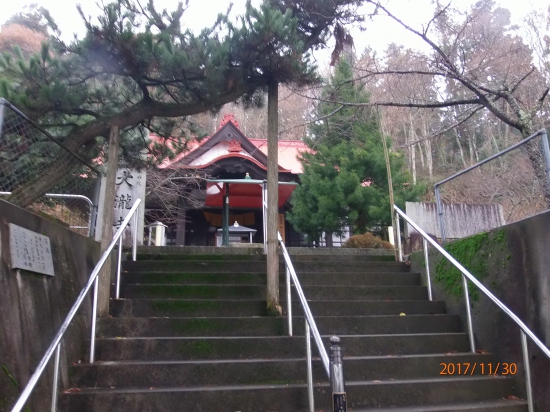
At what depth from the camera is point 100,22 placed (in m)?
4.07

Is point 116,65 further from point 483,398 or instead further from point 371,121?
point 371,121

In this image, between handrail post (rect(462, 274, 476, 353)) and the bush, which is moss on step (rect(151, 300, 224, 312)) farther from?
the bush

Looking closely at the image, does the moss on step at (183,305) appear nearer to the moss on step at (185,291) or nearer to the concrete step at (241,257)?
the moss on step at (185,291)

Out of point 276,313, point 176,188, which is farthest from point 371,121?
point 276,313

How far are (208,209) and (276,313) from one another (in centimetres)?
958

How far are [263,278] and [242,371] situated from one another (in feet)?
5.93

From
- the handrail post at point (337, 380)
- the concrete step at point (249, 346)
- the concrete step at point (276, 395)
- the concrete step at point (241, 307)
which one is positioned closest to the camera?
the handrail post at point (337, 380)

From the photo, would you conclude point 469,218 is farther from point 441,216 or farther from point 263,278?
point 263,278

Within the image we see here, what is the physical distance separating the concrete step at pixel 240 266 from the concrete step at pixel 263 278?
0.24m

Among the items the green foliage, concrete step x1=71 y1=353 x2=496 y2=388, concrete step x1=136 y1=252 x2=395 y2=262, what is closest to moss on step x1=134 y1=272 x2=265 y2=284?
concrete step x1=136 y1=252 x2=395 y2=262

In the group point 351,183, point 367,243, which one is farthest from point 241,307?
point 351,183

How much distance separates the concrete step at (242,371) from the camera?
3.73 m

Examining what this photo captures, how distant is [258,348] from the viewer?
13.9 ft
